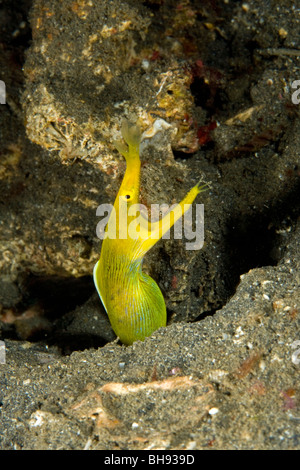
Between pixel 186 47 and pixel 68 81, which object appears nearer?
pixel 68 81

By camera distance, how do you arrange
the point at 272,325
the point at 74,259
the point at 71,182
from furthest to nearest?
the point at 74,259 → the point at 71,182 → the point at 272,325

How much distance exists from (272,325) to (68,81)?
2.59 metres

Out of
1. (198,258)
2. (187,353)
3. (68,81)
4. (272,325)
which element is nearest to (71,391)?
(187,353)

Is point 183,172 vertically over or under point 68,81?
under

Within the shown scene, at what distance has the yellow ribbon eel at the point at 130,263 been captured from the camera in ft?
8.27

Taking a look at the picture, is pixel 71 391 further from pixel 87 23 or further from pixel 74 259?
pixel 87 23

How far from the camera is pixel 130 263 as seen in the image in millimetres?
2678

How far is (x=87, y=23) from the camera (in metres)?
3.08

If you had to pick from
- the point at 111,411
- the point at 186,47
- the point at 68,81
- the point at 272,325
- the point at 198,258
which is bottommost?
the point at 198,258

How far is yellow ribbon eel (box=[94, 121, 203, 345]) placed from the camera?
2521mm

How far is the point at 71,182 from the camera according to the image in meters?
3.64

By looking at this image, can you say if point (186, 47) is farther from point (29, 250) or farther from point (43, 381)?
point (43, 381)

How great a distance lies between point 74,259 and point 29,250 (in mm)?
578
